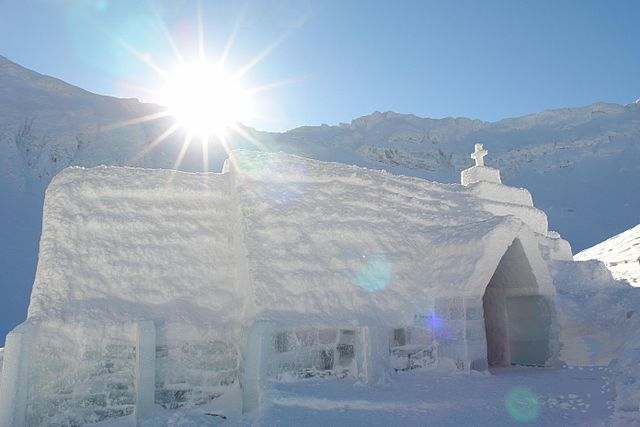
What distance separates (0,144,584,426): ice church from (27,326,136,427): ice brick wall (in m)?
0.02

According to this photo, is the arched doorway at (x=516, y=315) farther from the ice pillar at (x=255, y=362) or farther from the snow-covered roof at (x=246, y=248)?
the ice pillar at (x=255, y=362)

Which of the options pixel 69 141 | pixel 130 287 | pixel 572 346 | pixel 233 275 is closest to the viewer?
pixel 130 287

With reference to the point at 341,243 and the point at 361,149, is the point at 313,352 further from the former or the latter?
the point at 361,149

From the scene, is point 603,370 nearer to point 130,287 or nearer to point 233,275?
point 233,275

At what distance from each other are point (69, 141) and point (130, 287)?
29490 mm

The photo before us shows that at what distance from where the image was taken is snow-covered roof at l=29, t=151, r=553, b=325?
24.0ft

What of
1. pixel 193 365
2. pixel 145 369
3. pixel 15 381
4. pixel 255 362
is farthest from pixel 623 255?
pixel 15 381

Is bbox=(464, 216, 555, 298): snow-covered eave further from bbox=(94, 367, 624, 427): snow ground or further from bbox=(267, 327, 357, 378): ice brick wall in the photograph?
bbox=(267, 327, 357, 378): ice brick wall

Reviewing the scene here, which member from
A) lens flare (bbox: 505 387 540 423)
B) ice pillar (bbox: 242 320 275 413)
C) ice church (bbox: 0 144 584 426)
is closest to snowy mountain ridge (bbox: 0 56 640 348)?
ice church (bbox: 0 144 584 426)

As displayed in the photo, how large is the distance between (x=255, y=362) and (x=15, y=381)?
3.21m

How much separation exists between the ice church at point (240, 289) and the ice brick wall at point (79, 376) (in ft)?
0.06

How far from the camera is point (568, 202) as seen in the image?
141 ft

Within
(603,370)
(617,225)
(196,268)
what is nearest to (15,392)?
(196,268)

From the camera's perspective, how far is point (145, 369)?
266 inches
